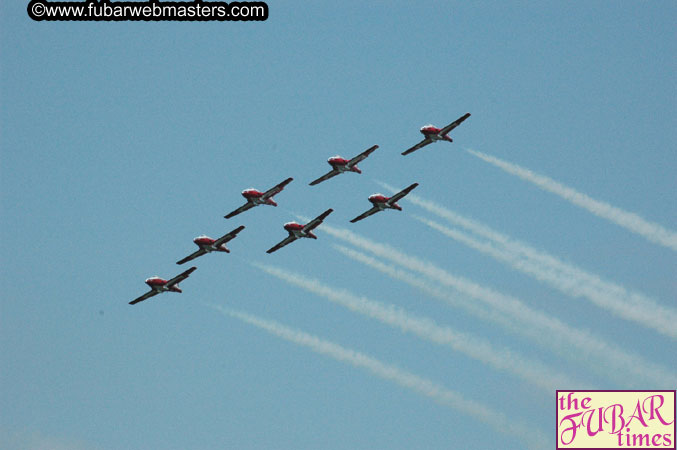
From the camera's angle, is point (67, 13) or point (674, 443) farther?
point (67, 13)

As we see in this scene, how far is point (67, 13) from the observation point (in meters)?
182

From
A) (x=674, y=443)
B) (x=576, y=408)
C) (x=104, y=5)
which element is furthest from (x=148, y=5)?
(x=674, y=443)

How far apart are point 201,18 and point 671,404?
76.5 m

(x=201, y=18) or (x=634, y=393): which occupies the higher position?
(x=201, y=18)

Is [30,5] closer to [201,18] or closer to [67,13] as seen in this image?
[67,13]

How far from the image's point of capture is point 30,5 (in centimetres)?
18425

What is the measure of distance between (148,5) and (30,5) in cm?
1620

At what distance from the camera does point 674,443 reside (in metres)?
168

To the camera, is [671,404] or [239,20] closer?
[671,404]

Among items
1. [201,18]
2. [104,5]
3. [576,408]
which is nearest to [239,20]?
[201,18]

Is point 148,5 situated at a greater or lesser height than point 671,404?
greater

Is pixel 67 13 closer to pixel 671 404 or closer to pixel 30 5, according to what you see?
pixel 30 5

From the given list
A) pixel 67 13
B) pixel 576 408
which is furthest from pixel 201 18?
pixel 576 408

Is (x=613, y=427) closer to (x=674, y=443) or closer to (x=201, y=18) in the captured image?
(x=674, y=443)
